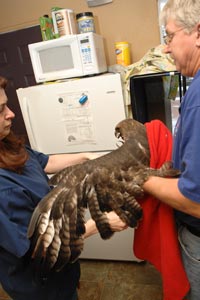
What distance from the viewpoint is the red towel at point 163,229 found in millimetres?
820

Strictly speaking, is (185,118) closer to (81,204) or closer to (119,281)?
(81,204)

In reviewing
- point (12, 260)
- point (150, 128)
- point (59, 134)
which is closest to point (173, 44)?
point (150, 128)

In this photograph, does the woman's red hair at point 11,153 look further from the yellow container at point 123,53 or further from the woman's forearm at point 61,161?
the yellow container at point 123,53

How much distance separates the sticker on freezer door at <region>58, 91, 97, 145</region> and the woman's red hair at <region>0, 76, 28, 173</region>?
2.41 ft

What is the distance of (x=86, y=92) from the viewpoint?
164 cm

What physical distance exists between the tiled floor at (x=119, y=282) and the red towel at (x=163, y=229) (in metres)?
0.93

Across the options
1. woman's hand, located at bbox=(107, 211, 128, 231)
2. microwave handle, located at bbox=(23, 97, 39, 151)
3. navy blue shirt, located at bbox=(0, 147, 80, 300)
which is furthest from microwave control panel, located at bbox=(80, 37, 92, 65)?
woman's hand, located at bbox=(107, 211, 128, 231)

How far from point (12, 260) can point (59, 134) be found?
110cm

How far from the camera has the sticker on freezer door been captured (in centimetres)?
167

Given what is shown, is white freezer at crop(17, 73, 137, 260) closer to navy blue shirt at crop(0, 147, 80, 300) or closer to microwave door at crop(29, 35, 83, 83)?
microwave door at crop(29, 35, 83, 83)

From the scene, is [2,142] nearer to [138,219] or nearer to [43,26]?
[138,219]

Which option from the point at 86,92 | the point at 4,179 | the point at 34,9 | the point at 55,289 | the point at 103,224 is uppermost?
the point at 34,9

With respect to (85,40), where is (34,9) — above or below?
above

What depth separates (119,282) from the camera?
1782 mm
